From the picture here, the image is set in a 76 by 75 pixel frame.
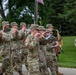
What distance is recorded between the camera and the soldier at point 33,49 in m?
9.23

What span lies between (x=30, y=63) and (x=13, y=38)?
1896 mm

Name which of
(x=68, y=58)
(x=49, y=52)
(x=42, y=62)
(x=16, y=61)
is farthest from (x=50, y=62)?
(x=68, y=58)

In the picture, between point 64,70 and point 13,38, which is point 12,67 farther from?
point 64,70

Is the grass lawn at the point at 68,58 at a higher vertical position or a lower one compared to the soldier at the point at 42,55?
lower

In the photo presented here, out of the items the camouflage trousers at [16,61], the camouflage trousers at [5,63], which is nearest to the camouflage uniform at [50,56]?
the camouflage trousers at [16,61]

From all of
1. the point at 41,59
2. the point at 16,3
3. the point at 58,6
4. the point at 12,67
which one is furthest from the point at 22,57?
the point at 58,6

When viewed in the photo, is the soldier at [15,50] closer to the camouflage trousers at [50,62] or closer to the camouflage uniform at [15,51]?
the camouflage uniform at [15,51]

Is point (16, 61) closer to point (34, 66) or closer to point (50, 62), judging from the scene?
point (50, 62)

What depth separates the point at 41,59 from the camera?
9797mm

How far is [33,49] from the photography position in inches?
368

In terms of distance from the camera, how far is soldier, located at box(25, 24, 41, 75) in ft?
30.3

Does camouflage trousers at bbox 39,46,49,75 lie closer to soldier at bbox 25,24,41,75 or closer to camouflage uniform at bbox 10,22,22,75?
soldier at bbox 25,24,41,75

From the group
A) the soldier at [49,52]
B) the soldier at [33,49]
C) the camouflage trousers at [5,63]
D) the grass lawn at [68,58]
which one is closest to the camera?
the soldier at [33,49]

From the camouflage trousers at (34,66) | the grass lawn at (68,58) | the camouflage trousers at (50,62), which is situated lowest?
the grass lawn at (68,58)
